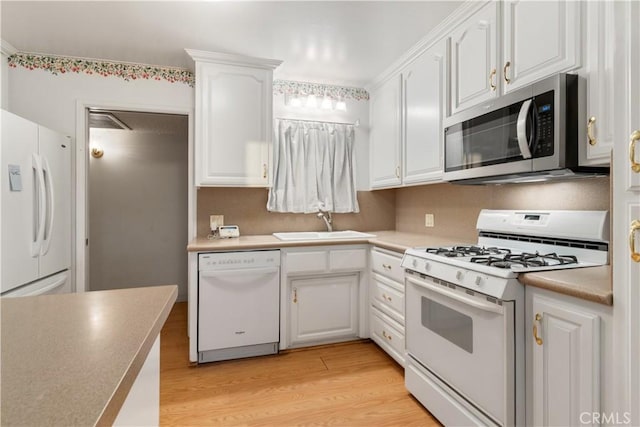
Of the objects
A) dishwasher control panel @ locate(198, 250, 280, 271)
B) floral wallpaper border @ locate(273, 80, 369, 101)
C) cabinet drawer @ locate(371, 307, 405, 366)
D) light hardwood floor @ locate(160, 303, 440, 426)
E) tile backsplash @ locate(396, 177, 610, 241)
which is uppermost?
floral wallpaper border @ locate(273, 80, 369, 101)

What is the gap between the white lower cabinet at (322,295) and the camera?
2547 millimetres

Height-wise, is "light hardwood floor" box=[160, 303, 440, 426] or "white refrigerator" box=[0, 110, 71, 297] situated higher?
"white refrigerator" box=[0, 110, 71, 297]

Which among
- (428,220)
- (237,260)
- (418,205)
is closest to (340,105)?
(418,205)

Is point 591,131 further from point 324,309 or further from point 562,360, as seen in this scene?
point 324,309

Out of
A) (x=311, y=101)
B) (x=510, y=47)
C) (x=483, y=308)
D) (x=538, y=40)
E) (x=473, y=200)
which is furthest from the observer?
(x=311, y=101)

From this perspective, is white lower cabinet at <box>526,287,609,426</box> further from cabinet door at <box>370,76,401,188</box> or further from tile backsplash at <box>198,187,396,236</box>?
tile backsplash at <box>198,187,396,236</box>

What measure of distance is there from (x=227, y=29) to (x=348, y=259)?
1.86m

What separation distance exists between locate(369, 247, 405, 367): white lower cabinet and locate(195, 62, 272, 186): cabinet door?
3.77 ft

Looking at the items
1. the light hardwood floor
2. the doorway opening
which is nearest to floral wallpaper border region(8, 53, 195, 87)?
the doorway opening

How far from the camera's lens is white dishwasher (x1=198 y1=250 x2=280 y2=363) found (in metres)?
2.36

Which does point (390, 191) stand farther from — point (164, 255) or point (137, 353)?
point (137, 353)

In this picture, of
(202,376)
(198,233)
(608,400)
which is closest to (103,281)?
(198,233)

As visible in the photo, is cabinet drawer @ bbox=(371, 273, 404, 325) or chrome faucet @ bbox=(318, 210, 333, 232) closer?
cabinet drawer @ bbox=(371, 273, 404, 325)

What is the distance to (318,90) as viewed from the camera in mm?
3172
